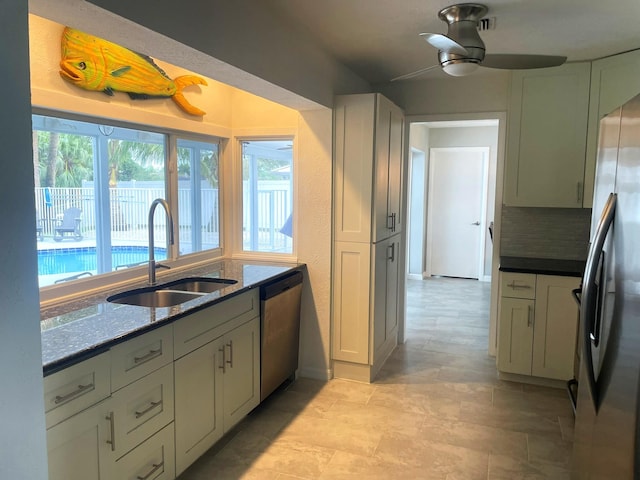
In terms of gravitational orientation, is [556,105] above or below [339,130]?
above

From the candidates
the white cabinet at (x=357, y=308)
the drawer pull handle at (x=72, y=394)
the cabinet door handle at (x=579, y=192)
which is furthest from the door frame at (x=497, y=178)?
the drawer pull handle at (x=72, y=394)

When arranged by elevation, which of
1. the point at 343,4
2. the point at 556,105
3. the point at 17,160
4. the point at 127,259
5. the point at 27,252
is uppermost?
the point at 343,4

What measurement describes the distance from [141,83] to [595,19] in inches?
101

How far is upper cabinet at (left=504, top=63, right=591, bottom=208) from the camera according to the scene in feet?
11.7

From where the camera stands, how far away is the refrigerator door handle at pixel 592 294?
1.48 metres

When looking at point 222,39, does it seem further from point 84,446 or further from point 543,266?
point 543,266

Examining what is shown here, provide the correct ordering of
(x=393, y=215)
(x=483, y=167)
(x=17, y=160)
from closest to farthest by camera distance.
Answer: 1. (x=17, y=160)
2. (x=393, y=215)
3. (x=483, y=167)

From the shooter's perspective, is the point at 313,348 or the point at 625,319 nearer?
the point at 625,319

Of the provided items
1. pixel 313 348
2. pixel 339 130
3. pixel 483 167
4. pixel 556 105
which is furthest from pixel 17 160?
pixel 483 167

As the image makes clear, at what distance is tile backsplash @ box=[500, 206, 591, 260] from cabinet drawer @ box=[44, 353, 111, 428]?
3.37m

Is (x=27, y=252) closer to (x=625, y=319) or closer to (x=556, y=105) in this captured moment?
(x=625, y=319)

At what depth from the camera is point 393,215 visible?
13.0 feet

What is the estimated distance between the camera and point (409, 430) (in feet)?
9.57

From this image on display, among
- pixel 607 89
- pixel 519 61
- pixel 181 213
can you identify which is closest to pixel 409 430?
pixel 181 213
